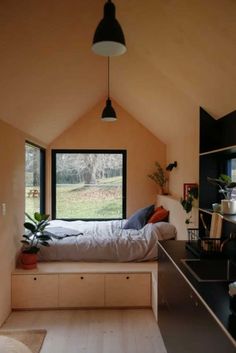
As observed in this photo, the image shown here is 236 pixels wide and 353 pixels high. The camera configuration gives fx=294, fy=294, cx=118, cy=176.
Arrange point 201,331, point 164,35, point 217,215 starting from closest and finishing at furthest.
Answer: point 201,331, point 164,35, point 217,215

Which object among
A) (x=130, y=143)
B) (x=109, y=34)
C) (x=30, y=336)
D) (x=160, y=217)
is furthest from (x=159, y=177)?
(x=109, y=34)

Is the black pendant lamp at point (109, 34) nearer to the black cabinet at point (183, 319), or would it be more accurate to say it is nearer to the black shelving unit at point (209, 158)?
the black cabinet at point (183, 319)

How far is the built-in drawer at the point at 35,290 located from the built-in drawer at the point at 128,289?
0.62 meters

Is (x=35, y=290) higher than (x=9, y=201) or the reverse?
the reverse

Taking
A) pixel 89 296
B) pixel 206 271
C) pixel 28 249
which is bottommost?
pixel 89 296

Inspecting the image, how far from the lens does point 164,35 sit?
2.36 meters

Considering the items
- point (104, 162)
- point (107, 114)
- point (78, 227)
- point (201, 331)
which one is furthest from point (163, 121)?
point (201, 331)

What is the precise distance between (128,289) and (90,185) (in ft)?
9.27

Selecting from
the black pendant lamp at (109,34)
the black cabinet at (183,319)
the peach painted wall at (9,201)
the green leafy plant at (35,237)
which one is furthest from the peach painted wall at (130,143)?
the black pendant lamp at (109,34)

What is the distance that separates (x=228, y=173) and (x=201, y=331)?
5.97 ft

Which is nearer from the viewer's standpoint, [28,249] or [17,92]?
[17,92]

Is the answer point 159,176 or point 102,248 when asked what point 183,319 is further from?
point 159,176

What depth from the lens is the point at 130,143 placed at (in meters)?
5.86

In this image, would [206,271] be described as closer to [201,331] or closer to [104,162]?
[201,331]
